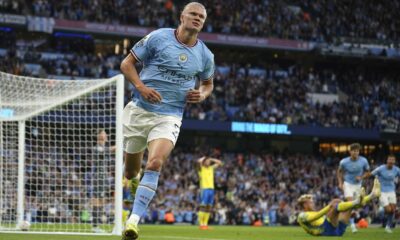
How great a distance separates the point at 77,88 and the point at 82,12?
87.8ft

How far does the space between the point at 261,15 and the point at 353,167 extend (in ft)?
98.6

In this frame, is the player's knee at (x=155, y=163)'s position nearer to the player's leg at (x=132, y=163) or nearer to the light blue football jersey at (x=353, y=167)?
the player's leg at (x=132, y=163)

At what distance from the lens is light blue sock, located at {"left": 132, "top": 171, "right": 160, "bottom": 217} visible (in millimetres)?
7873

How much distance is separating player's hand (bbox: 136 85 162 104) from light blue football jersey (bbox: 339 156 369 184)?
427 inches

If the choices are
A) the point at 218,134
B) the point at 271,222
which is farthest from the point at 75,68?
the point at 271,222

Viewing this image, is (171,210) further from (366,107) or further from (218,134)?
(366,107)

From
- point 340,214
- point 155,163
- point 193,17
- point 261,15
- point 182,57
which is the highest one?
point 261,15

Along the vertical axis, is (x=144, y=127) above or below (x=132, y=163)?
above

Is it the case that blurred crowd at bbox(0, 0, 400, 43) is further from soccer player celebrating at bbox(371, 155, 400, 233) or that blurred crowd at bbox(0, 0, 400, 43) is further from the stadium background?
soccer player celebrating at bbox(371, 155, 400, 233)

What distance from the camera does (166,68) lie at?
848cm

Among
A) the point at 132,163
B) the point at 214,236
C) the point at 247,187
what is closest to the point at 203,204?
the point at 214,236

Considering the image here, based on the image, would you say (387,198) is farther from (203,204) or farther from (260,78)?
(260,78)

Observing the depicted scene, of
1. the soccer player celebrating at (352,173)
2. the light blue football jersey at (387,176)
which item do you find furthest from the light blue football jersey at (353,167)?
the light blue football jersey at (387,176)

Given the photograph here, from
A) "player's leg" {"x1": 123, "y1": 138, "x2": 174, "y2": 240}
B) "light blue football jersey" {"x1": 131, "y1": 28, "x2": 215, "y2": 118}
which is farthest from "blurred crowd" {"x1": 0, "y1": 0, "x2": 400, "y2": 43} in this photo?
"player's leg" {"x1": 123, "y1": 138, "x2": 174, "y2": 240}
